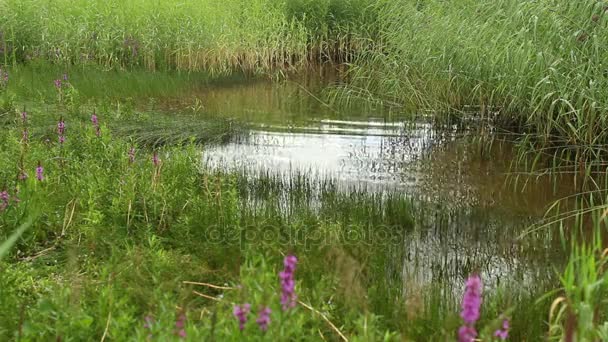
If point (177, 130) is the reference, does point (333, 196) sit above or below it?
below

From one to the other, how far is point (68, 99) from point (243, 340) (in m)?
6.80

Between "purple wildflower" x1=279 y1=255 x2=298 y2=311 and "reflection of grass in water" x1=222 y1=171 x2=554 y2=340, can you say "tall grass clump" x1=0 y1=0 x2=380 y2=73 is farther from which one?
"purple wildflower" x1=279 y1=255 x2=298 y2=311

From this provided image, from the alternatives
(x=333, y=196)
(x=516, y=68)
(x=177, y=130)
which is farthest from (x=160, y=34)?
(x=333, y=196)

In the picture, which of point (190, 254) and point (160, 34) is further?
point (160, 34)

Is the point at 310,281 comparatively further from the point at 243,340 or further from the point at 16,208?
the point at 16,208

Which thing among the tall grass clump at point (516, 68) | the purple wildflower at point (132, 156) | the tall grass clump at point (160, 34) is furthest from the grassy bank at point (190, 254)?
the tall grass clump at point (160, 34)

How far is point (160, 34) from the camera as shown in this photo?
12.4 meters

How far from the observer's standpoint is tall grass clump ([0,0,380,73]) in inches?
460

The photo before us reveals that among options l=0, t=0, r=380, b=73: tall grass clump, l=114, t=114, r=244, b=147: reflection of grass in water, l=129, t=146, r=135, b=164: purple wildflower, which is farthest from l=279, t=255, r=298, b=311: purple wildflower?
l=0, t=0, r=380, b=73: tall grass clump

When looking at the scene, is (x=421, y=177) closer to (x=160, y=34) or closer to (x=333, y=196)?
(x=333, y=196)

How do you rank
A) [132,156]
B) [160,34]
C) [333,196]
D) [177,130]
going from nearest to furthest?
[132,156]
[333,196]
[177,130]
[160,34]

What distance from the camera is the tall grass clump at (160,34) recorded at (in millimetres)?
11695

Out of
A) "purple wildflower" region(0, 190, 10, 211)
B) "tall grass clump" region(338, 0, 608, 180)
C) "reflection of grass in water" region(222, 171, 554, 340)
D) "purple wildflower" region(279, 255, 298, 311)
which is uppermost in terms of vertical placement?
"tall grass clump" region(338, 0, 608, 180)

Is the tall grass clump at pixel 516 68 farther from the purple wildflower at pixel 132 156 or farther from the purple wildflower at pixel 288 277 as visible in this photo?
the purple wildflower at pixel 288 277
